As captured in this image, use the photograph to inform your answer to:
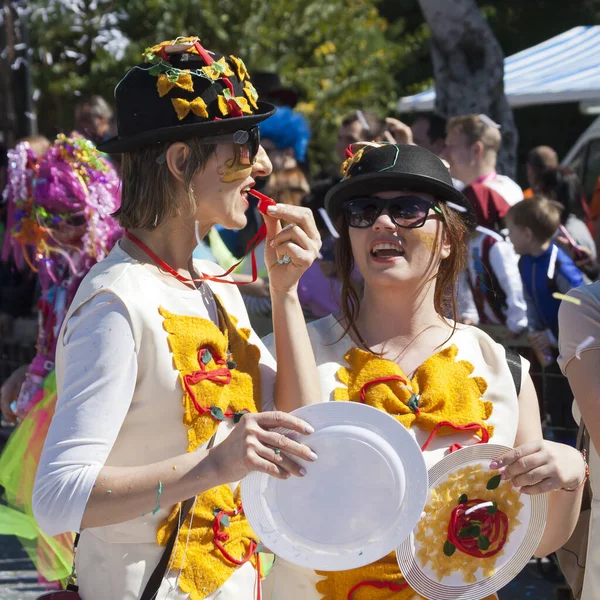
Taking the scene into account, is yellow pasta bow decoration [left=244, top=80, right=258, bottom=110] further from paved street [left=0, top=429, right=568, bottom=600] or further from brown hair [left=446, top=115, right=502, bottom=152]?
brown hair [left=446, top=115, right=502, bottom=152]

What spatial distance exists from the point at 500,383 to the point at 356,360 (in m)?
0.37

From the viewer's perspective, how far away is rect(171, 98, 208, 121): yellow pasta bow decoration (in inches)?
94.0

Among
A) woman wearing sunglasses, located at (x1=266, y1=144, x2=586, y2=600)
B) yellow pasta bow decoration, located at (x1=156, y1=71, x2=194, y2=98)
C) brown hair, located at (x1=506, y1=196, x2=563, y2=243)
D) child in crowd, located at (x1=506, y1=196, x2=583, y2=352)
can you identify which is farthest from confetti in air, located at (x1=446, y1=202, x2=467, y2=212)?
brown hair, located at (x1=506, y1=196, x2=563, y2=243)

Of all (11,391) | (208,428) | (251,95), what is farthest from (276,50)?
(208,428)

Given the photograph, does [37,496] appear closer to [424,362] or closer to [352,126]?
[424,362]

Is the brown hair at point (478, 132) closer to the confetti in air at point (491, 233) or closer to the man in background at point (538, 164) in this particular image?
the confetti in air at point (491, 233)

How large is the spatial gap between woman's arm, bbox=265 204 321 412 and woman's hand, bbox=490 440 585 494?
1.58 ft

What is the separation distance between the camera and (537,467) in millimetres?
2334

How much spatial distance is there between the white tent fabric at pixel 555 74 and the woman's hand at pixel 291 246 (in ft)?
24.9

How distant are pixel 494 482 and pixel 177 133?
1.05 m

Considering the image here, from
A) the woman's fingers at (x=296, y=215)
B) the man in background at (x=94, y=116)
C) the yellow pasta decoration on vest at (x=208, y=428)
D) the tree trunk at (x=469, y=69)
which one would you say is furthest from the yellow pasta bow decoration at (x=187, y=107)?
the man in background at (x=94, y=116)

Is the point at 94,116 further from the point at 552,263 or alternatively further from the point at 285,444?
the point at 285,444

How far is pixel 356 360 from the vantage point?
2.77 meters

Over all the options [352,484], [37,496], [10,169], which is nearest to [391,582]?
[352,484]
